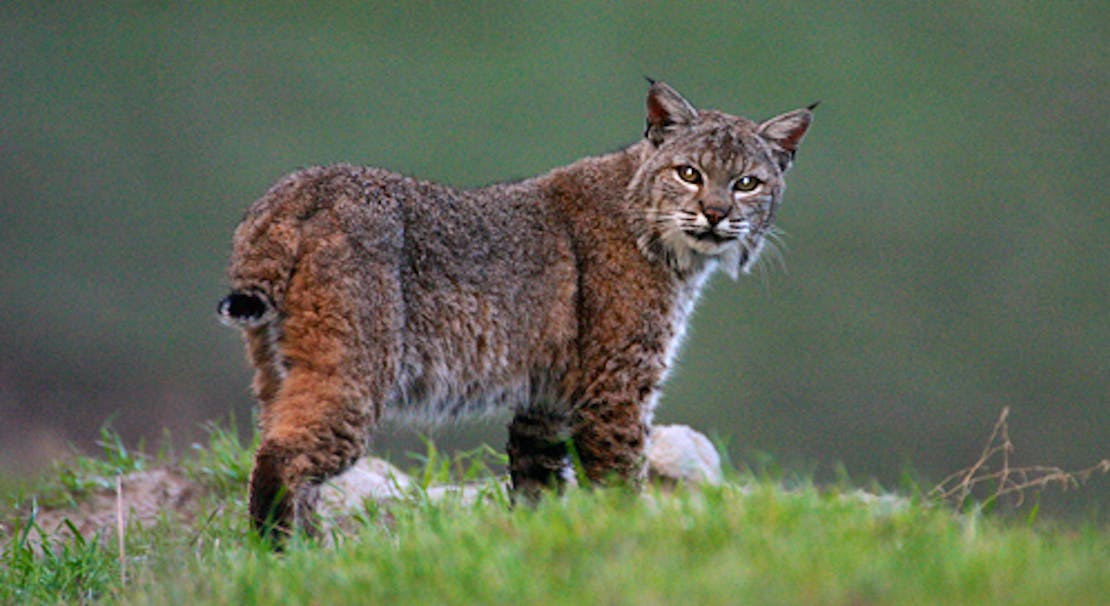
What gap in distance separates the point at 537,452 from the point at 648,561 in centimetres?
286

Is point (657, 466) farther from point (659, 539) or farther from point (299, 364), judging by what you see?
point (659, 539)

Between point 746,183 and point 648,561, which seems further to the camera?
point 746,183

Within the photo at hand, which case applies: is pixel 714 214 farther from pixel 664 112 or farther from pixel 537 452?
pixel 537 452

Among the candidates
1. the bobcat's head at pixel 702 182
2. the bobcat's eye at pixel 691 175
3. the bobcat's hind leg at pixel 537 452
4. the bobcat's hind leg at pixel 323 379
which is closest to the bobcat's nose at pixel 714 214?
the bobcat's head at pixel 702 182

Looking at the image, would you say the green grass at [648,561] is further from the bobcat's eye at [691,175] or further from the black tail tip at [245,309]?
the bobcat's eye at [691,175]

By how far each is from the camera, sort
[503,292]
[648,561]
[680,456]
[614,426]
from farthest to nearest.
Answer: [680,456], [614,426], [503,292], [648,561]

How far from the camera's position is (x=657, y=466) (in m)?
7.61

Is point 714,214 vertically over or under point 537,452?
over

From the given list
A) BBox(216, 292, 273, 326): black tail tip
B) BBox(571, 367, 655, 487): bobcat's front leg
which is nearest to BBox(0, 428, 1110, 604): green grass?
BBox(571, 367, 655, 487): bobcat's front leg

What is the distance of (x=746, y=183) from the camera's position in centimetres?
678

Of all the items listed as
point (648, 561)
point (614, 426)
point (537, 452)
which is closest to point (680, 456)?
point (537, 452)

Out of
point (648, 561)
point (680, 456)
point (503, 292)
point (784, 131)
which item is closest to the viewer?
point (648, 561)

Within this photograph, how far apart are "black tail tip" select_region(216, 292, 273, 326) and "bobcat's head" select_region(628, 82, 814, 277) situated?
6.38ft

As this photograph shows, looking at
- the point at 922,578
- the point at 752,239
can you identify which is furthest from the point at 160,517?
the point at 922,578
